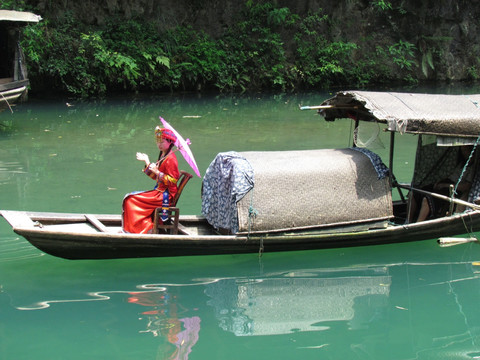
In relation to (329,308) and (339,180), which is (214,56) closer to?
(339,180)

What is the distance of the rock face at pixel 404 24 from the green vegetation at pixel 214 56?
10.4 inches

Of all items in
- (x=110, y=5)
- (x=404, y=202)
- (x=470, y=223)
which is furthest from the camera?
(x=110, y=5)

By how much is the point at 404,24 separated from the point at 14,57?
14645 mm

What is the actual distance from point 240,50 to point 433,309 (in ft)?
51.1

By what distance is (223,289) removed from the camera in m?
5.54

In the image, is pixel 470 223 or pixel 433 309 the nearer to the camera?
pixel 433 309

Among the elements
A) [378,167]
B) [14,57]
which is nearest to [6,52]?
[14,57]

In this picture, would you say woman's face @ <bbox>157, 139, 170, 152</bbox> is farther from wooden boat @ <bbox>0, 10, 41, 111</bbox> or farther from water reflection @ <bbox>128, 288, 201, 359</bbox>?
wooden boat @ <bbox>0, 10, 41, 111</bbox>

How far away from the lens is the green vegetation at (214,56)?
1695 cm

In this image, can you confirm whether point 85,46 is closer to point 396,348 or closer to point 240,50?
point 240,50

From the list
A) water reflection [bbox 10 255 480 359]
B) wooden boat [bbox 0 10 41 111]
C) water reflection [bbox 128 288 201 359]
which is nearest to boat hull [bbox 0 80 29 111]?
wooden boat [bbox 0 10 41 111]

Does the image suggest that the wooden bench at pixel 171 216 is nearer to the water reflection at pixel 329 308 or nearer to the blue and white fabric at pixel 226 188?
the blue and white fabric at pixel 226 188

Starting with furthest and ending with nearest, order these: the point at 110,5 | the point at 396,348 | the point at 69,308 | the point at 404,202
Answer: the point at 110,5 → the point at 404,202 → the point at 69,308 → the point at 396,348

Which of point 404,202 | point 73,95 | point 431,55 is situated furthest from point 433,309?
point 431,55
